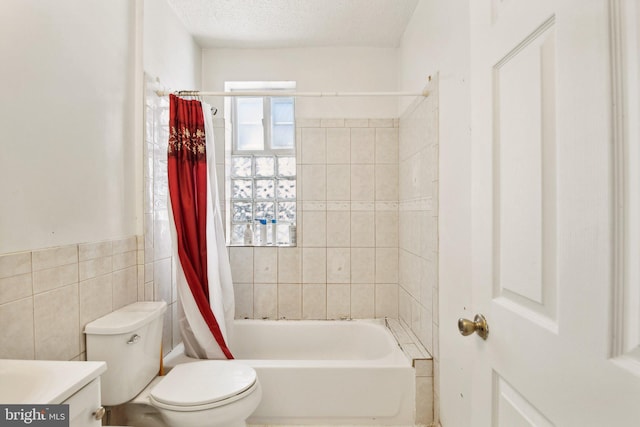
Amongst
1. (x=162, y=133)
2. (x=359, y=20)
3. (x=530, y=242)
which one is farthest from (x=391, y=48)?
(x=530, y=242)

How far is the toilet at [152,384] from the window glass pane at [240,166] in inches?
56.2

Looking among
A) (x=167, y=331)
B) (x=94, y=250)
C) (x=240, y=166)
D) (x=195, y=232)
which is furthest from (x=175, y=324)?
(x=240, y=166)

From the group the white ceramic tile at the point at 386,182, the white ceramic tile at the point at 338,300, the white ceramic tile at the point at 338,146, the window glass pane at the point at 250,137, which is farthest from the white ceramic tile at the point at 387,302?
the window glass pane at the point at 250,137

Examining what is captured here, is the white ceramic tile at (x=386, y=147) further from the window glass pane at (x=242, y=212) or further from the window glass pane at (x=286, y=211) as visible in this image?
the window glass pane at (x=242, y=212)

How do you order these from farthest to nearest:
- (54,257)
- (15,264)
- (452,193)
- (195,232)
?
(195,232)
(452,193)
(54,257)
(15,264)

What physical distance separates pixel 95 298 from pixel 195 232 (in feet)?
2.00

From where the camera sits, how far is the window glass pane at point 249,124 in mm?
2803

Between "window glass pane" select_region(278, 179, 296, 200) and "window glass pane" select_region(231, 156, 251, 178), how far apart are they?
287 mm

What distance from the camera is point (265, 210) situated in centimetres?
275

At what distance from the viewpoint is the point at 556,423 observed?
0.57 m

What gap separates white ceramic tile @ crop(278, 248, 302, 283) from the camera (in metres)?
2.57

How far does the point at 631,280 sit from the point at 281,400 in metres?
1.73

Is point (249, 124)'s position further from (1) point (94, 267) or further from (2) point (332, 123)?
(1) point (94, 267)

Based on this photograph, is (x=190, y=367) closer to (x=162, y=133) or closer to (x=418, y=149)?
(x=162, y=133)
